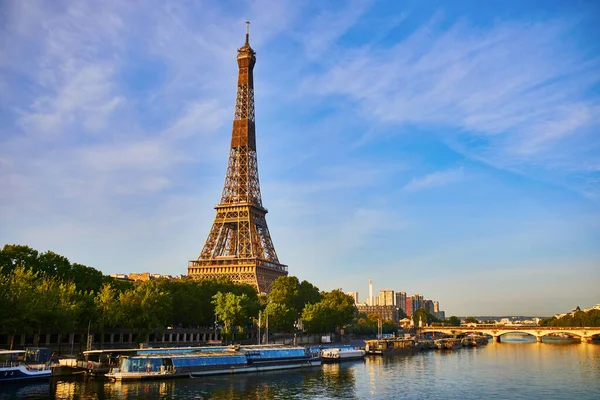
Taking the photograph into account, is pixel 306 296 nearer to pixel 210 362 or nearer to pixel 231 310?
pixel 231 310

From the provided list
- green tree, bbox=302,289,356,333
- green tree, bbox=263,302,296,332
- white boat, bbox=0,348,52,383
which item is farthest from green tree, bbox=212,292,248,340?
white boat, bbox=0,348,52,383

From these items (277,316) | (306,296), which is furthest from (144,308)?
(306,296)

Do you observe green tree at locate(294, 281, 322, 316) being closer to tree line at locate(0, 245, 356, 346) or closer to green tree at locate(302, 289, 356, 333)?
green tree at locate(302, 289, 356, 333)

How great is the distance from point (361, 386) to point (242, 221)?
88237 mm

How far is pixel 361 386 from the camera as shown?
206ft

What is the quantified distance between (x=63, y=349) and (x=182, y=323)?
33.9 m

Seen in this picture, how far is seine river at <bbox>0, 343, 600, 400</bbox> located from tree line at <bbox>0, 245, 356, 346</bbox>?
37.4ft

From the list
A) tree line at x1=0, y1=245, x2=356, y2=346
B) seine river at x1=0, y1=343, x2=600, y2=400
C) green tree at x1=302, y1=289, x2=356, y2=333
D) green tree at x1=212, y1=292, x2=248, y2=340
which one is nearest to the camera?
seine river at x1=0, y1=343, x2=600, y2=400

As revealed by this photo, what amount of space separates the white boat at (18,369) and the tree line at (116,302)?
17.9 ft

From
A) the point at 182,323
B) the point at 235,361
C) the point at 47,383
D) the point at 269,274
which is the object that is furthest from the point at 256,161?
the point at 47,383

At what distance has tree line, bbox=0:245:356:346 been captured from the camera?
66500 mm

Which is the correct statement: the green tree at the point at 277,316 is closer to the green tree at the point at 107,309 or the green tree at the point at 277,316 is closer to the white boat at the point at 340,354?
the white boat at the point at 340,354

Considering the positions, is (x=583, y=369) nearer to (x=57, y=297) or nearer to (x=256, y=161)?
(x=57, y=297)

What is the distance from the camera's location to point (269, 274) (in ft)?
480
